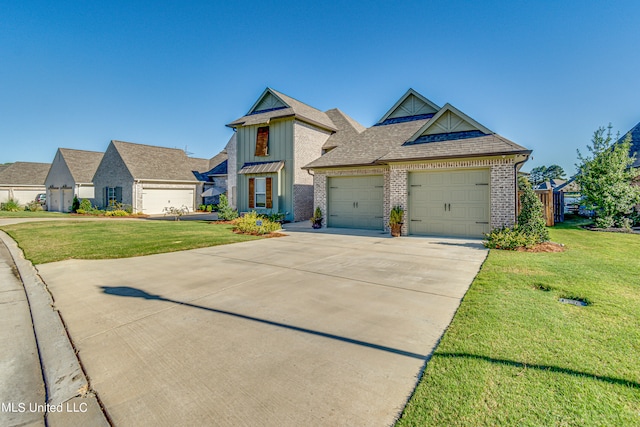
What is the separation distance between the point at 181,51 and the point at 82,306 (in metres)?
16.2

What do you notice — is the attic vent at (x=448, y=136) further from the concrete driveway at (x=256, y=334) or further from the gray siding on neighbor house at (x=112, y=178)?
the gray siding on neighbor house at (x=112, y=178)

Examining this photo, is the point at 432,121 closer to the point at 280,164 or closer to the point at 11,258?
the point at 280,164

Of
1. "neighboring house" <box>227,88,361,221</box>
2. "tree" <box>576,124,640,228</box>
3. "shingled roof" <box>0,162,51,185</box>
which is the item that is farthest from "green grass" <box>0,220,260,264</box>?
"shingled roof" <box>0,162,51,185</box>

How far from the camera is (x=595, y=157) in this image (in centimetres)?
1412

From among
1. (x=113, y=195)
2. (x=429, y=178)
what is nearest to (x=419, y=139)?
(x=429, y=178)

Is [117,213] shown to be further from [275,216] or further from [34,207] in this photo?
[34,207]

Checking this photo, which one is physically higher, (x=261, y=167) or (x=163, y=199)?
(x=261, y=167)

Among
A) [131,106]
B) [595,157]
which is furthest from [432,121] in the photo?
[131,106]

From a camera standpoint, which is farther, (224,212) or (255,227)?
(224,212)

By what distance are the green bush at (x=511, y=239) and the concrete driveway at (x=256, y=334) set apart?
7.78 ft

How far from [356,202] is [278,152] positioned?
276 inches

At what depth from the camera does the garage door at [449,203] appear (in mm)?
11148

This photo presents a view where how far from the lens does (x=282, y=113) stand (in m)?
18.6

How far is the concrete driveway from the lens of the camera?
7.94 ft
